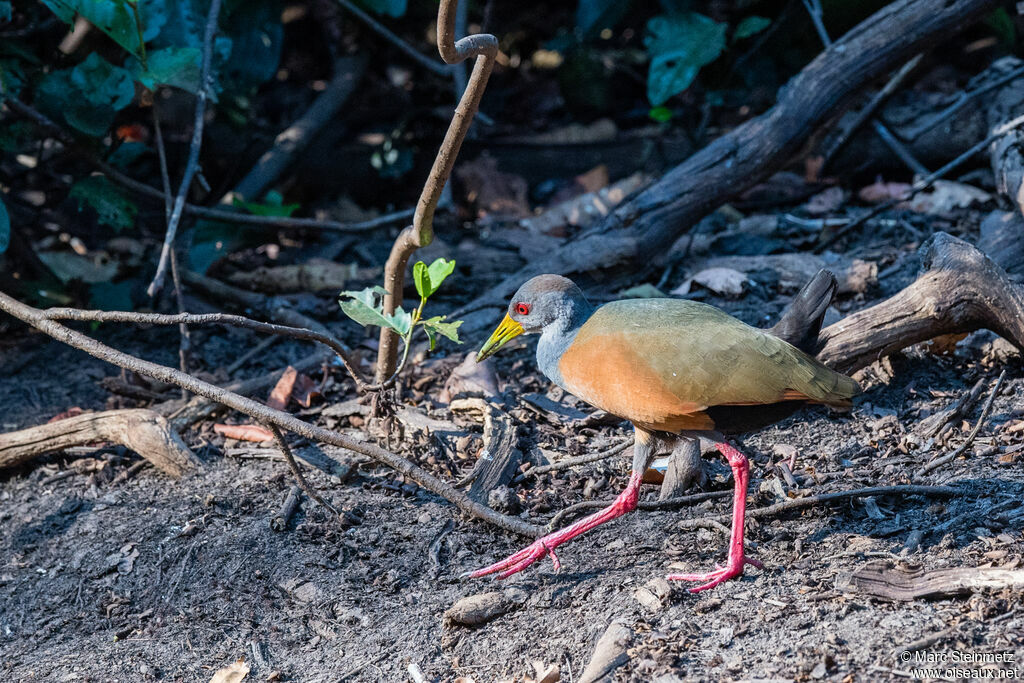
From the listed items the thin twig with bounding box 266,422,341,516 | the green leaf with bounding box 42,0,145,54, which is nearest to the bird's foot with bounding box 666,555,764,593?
the thin twig with bounding box 266,422,341,516

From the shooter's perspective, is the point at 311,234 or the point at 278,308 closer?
the point at 278,308

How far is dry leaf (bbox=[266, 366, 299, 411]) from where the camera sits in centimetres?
443

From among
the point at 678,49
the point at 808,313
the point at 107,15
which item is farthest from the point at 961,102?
the point at 107,15

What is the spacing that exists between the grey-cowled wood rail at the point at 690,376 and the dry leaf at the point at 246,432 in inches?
58.1

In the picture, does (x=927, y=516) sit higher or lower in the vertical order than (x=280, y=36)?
lower

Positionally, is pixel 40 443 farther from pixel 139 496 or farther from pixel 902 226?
pixel 902 226

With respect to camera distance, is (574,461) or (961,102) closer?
(574,461)

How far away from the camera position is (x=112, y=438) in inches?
160

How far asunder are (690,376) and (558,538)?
0.76 metres

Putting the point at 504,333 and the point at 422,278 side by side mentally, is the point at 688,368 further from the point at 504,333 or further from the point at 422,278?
the point at 422,278

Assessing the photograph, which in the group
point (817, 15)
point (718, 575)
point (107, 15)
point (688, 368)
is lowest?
point (718, 575)

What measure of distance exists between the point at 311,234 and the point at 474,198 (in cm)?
127

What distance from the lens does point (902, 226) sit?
5.63 m

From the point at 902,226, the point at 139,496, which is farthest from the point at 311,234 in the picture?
the point at 902,226
